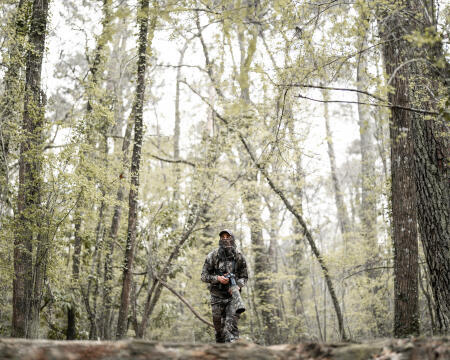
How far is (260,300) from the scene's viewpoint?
A: 45.9 ft

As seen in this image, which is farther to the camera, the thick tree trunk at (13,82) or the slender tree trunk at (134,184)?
the slender tree trunk at (134,184)

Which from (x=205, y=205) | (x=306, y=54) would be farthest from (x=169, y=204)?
(x=306, y=54)

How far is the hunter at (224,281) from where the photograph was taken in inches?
232

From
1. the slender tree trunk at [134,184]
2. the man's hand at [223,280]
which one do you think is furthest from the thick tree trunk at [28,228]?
the man's hand at [223,280]

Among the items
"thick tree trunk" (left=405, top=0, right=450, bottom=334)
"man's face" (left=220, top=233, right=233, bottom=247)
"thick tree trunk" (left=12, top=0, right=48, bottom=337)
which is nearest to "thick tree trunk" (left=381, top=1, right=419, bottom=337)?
"thick tree trunk" (left=405, top=0, right=450, bottom=334)

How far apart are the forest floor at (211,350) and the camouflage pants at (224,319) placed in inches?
126

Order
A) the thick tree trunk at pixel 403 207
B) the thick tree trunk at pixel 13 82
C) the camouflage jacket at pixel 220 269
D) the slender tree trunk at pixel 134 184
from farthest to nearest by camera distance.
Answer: the slender tree trunk at pixel 134 184
the thick tree trunk at pixel 13 82
the camouflage jacket at pixel 220 269
the thick tree trunk at pixel 403 207

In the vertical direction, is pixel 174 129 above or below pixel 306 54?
above

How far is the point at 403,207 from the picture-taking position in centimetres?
587

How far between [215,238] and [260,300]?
2.70 metres

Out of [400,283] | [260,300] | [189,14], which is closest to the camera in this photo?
[400,283]

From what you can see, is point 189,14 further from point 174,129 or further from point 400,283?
point 174,129

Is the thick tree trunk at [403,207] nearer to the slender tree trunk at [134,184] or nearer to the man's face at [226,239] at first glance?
the man's face at [226,239]

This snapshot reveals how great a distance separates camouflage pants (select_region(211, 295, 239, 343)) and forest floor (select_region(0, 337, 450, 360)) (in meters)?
3.20
